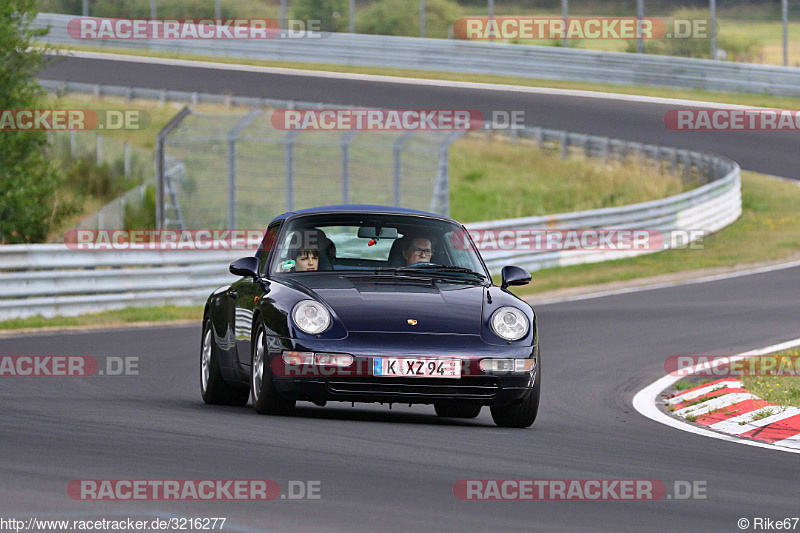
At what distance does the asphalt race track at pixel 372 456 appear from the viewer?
231 inches

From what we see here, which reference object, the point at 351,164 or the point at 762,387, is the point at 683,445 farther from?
the point at 351,164

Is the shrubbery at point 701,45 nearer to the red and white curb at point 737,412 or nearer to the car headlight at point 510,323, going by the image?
the red and white curb at point 737,412

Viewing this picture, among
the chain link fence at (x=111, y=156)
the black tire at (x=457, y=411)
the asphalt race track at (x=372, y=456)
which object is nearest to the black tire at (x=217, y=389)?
the asphalt race track at (x=372, y=456)

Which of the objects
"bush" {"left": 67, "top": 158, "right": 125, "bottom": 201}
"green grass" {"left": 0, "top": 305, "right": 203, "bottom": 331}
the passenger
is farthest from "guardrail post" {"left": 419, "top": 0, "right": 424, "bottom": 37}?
the passenger

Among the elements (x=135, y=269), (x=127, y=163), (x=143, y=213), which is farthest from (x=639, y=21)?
(x=135, y=269)

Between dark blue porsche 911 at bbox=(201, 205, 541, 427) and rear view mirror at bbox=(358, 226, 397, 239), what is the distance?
10mm

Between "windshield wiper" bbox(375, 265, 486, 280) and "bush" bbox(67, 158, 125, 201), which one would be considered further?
"bush" bbox(67, 158, 125, 201)

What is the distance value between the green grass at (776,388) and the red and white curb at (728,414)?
0.11 m

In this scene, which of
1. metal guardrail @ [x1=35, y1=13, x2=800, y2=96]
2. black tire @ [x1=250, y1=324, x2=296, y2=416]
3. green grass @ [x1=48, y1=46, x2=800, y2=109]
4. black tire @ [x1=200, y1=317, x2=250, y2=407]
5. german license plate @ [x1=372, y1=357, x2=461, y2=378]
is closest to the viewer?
german license plate @ [x1=372, y1=357, x2=461, y2=378]

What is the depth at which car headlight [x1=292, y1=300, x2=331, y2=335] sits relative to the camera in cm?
896

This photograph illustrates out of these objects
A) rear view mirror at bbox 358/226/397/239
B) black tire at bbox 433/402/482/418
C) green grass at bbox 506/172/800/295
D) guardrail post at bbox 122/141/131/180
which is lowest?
green grass at bbox 506/172/800/295

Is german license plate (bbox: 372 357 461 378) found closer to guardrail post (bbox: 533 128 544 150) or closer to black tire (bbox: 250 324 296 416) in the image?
black tire (bbox: 250 324 296 416)

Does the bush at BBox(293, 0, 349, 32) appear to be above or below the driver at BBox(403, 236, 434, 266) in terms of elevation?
above

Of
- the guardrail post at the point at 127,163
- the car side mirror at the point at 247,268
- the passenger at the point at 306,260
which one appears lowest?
the guardrail post at the point at 127,163
